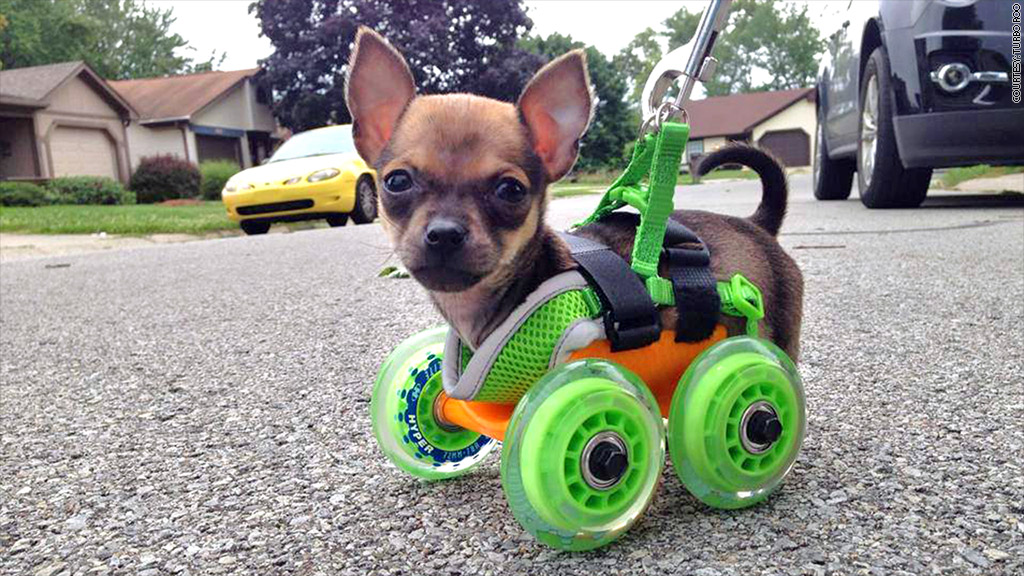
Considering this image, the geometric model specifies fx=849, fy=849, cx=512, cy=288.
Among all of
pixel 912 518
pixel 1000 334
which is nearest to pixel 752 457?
pixel 912 518

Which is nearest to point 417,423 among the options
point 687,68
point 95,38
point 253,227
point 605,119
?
point 687,68

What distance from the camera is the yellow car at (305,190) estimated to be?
10297 mm

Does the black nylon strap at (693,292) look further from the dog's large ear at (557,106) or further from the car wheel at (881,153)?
the car wheel at (881,153)

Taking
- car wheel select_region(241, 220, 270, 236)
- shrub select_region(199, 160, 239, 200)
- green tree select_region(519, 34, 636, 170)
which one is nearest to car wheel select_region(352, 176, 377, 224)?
car wheel select_region(241, 220, 270, 236)

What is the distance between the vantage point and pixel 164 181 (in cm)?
2816

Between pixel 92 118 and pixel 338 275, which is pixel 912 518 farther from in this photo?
pixel 92 118

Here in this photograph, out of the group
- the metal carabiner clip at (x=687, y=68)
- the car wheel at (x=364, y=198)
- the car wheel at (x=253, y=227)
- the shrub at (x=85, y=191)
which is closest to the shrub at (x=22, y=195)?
the shrub at (x=85, y=191)

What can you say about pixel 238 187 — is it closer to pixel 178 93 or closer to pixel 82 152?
pixel 82 152

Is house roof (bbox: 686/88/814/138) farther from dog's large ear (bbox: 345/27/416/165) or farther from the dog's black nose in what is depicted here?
the dog's black nose

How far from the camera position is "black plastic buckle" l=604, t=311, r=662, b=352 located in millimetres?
1598

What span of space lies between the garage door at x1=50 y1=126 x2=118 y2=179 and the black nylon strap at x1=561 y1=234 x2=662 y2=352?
30.5 meters

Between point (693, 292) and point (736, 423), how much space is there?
270 millimetres

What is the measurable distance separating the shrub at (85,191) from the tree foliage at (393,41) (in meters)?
8.33

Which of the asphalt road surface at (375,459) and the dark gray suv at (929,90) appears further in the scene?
the dark gray suv at (929,90)
